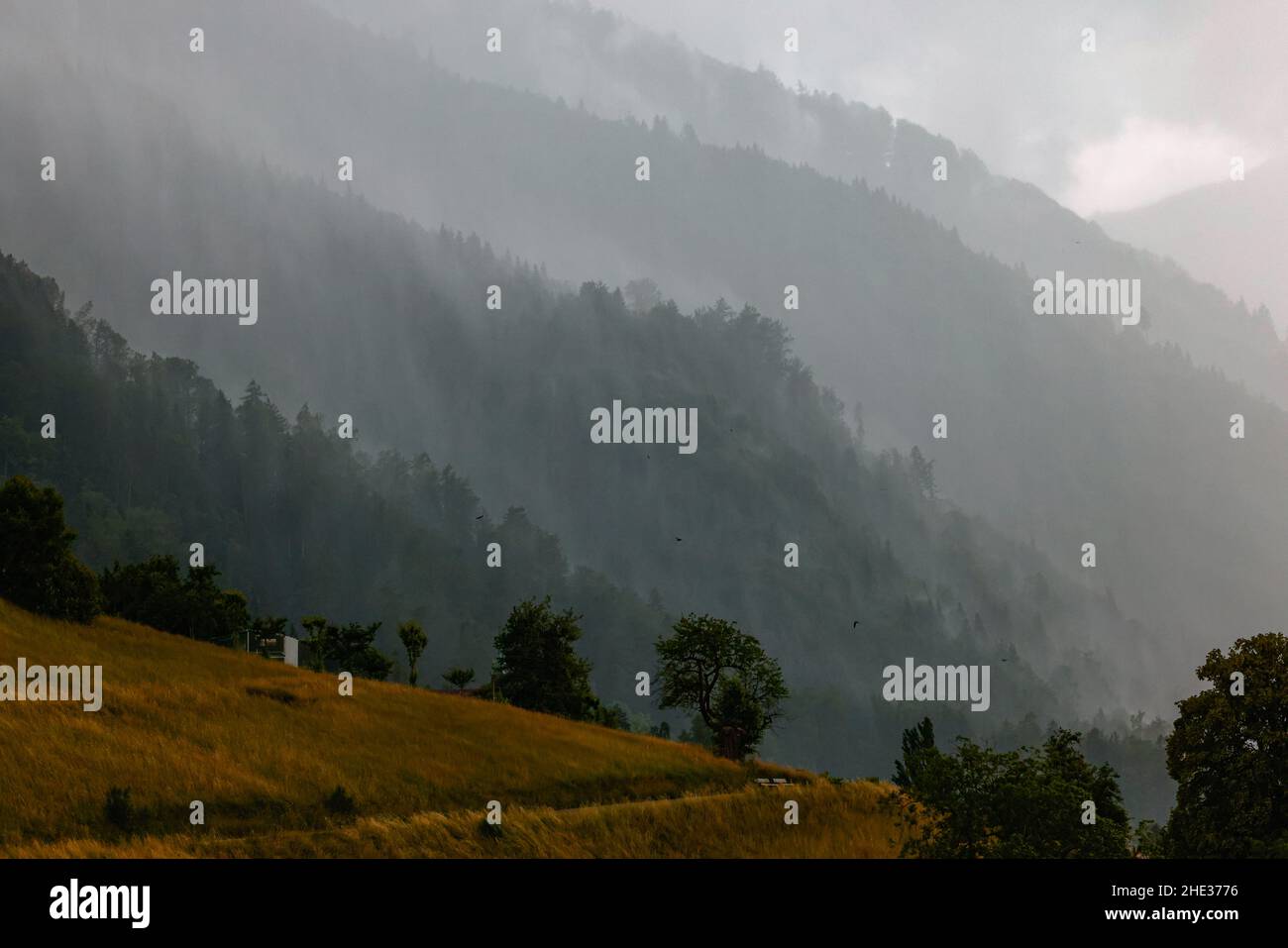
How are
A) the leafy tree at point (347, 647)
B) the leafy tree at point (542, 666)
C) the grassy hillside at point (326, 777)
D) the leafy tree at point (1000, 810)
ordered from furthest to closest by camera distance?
the leafy tree at point (347, 647), the leafy tree at point (542, 666), the grassy hillside at point (326, 777), the leafy tree at point (1000, 810)

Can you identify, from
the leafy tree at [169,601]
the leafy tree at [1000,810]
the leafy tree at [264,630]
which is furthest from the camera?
the leafy tree at [264,630]

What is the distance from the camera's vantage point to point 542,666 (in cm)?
10469

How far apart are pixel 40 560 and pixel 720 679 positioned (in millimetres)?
57922

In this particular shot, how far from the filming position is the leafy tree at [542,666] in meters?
104

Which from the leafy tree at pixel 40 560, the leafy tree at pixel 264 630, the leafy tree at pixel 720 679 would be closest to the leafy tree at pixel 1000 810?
the leafy tree at pixel 40 560

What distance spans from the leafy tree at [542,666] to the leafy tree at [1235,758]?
67169mm

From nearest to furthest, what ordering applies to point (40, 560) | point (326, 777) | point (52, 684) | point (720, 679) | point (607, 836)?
point (607, 836), point (326, 777), point (52, 684), point (40, 560), point (720, 679)
